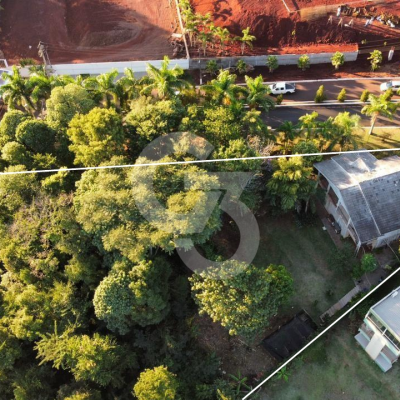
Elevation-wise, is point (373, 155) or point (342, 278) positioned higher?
point (373, 155)

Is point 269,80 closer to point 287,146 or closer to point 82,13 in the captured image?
point 287,146

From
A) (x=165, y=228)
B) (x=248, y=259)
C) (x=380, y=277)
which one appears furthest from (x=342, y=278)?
(x=165, y=228)

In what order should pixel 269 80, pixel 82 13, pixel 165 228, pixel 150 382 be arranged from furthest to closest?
pixel 82 13 < pixel 269 80 < pixel 165 228 < pixel 150 382

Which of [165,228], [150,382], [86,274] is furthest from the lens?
[86,274]

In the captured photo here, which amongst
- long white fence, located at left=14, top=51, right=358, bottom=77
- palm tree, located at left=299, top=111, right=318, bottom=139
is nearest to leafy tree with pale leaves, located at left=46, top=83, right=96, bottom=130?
long white fence, located at left=14, top=51, right=358, bottom=77

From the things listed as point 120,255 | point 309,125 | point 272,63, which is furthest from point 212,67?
point 120,255

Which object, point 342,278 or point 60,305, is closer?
point 60,305

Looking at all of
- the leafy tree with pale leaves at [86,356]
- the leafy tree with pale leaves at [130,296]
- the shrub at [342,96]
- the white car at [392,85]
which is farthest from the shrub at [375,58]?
the leafy tree with pale leaves at [86,356]
